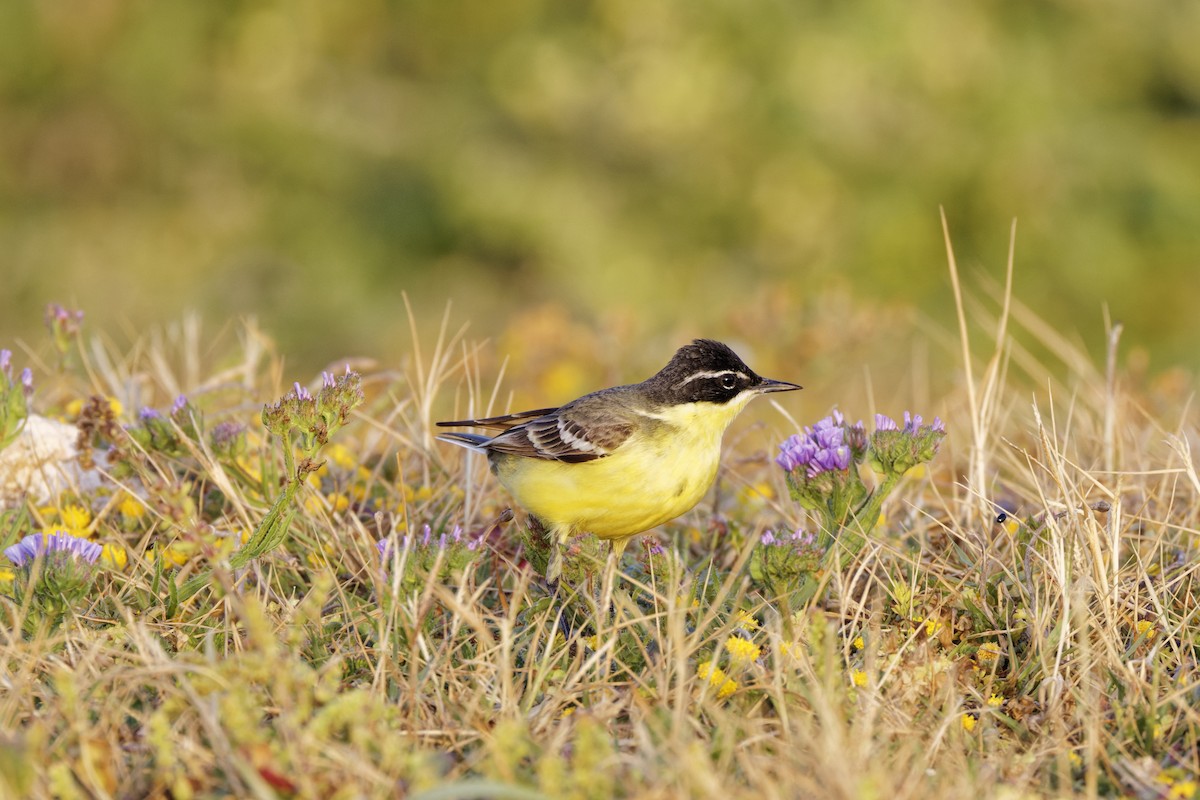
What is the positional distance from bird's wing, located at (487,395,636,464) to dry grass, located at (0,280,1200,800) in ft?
0.96

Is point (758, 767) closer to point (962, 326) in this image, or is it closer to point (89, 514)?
point (962, 326)

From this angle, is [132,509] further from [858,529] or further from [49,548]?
[858,529]

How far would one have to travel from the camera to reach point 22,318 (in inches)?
552

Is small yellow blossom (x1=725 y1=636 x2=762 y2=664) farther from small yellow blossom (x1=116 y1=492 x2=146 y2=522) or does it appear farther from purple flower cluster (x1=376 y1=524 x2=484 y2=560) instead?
small yellow blossom (x1=116 y1=492 x2=146 y2=522)

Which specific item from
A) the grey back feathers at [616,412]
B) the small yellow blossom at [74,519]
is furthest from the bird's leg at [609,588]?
the small yellow blossom at [74,519]

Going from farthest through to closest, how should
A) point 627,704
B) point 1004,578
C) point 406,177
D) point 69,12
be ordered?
point 69,12
point 406,177
point 1004,578
point 627,704

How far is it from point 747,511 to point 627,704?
1920 mm

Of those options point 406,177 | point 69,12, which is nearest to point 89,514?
point 406,177

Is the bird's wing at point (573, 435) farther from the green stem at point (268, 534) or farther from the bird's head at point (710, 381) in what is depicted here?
the green stem at point (268, 534)

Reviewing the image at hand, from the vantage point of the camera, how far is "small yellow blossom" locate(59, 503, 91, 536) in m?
4.77

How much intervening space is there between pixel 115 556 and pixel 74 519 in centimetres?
34

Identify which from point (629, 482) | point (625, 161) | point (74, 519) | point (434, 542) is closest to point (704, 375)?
point (629, 482)

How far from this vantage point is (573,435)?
5.07m

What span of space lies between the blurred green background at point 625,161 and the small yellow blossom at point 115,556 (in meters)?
7.33
